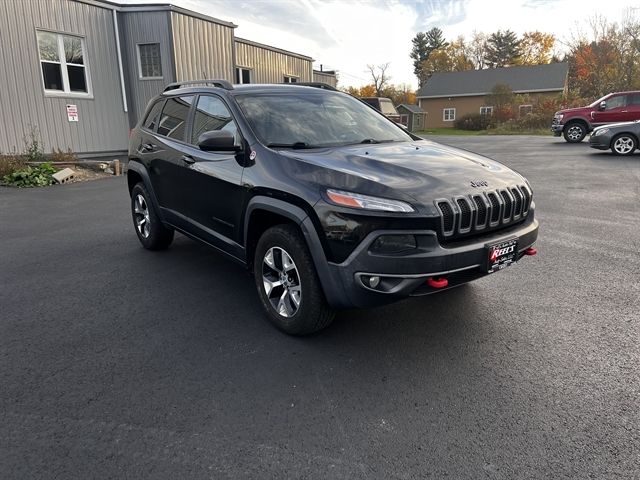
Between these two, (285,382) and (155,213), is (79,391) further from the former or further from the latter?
(155,213)

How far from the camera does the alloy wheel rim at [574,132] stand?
19406 mm

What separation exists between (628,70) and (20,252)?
153ft

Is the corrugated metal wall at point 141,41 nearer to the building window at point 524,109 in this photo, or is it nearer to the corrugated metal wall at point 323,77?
the corrugated metal wall at point 323,77

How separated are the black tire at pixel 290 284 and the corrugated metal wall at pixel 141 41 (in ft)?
49.7

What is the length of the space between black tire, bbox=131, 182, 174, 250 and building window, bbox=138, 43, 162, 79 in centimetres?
1282

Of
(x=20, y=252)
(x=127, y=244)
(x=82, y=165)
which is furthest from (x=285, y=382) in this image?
(x=82, y=165)

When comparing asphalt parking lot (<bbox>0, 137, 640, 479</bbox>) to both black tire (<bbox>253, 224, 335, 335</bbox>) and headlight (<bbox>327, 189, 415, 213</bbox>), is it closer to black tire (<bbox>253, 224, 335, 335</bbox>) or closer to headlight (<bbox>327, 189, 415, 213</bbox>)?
black tire (<bbox>253, 224, 335, 335</bbox>)

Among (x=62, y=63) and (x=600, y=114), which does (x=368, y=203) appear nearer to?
(x=62, y=63)

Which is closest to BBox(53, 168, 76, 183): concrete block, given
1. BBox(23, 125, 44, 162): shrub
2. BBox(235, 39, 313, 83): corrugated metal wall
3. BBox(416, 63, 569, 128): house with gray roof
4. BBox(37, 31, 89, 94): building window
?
BBox(23, 125, 44, 162): shrub

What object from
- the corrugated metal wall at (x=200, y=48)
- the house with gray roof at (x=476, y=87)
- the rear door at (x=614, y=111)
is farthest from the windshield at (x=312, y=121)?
the house with gray roof at (x=476, y=87)

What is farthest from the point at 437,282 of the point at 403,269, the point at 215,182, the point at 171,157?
the point at 171,157

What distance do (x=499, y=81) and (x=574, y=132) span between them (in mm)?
32536

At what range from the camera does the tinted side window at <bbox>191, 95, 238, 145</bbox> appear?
398 centimetres

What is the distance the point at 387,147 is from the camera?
152 inches
